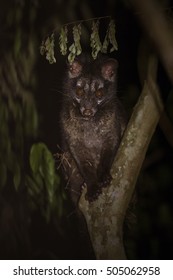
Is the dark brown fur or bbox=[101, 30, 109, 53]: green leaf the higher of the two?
bbox=[101, 30, 109, 53]: green leaf

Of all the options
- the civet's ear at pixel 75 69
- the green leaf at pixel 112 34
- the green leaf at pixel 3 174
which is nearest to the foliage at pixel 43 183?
the green leaf at pixel 3 174

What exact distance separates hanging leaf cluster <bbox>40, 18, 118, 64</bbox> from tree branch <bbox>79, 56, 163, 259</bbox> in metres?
0.24

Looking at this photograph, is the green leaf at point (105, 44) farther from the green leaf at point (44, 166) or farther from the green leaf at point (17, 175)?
the green leaf at point (17, 175)

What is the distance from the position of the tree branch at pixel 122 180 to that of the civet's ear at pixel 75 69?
1.12 feet

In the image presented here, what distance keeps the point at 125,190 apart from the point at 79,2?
0.93m

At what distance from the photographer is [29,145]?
240 centimetres

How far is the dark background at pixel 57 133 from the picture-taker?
2.12 m

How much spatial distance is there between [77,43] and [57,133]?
44cm

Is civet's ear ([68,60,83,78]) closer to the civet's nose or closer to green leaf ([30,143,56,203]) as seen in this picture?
the civet's nose

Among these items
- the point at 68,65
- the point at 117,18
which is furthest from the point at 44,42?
the point at 117,18

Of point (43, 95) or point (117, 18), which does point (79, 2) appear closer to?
point (117, 18)

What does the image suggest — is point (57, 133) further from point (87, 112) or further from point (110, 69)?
point (110, 69)

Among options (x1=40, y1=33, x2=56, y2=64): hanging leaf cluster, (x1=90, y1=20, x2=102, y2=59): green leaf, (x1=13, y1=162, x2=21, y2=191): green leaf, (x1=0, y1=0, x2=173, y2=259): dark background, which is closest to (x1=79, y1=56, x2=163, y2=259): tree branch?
(x1=0, y1=0, x2=173, y2=259): dark background

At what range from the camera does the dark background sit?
2125 millimetres
